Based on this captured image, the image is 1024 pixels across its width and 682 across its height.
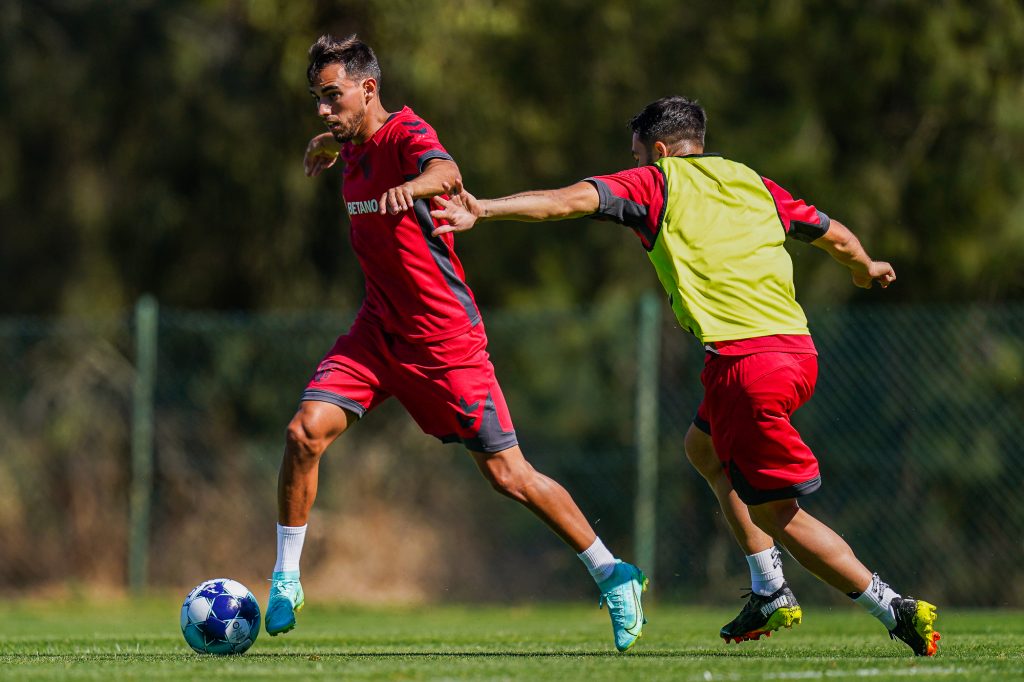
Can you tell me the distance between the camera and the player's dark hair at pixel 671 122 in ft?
19.1

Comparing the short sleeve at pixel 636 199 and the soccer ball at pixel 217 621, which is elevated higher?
the short sleeve at pixel 636 199

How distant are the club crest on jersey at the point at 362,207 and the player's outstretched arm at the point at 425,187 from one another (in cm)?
31

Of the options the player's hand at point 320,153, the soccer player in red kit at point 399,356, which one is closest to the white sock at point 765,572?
the soccer player in red kit at point 399,356

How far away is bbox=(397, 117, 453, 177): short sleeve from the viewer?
5.77 metres

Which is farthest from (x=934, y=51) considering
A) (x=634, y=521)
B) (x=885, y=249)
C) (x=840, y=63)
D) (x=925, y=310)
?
(x=634, y=521)

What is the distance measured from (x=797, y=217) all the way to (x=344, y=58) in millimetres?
1993

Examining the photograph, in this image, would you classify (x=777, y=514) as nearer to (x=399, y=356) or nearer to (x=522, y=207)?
(x=522, y=207)

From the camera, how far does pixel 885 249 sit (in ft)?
40.1

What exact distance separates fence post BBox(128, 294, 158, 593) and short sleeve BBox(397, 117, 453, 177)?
631 centimetres

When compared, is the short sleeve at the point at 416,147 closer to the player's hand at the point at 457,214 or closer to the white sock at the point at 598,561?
the player's hand at the point at 457,214

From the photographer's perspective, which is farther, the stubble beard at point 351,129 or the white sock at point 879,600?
the stubble beard at point 351,129

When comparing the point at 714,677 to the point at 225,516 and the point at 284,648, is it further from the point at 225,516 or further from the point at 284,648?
the point at 225,516

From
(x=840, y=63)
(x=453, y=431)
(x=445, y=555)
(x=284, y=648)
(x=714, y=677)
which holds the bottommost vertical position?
(x=445, y=555)

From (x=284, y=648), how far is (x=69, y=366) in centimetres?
749
